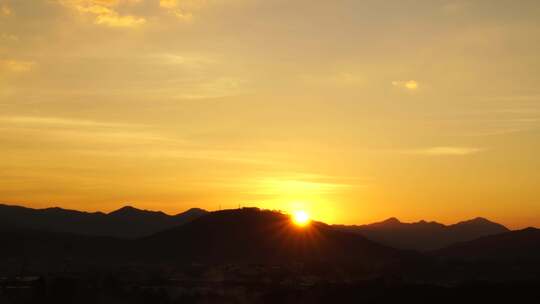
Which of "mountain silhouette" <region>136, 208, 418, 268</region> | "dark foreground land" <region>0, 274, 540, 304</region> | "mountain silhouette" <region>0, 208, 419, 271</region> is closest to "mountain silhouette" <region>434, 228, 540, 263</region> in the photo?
"mountain silhouette" <region>136, 208, 418, 268</region>

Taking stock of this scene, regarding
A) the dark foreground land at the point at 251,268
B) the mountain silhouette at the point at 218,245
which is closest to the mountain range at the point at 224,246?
the mountain silhouette at the point at 218,245

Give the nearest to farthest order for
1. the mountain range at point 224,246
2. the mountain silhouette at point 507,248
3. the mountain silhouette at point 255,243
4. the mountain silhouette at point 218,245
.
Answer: the mountain range at point 224,246, the mountain silhouette at point 218,245, the mountain silhouette at point 255,243, the mountain silhouette at point 507,248

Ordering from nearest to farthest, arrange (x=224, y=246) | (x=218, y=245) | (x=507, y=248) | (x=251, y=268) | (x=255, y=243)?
(x=251, y=268)
(x=224, y=246)
(x=218, y=245)
(x=255, y=243)
(x=507, y=248)

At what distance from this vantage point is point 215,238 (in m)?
162

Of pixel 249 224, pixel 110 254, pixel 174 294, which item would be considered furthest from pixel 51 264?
pixel 174 294

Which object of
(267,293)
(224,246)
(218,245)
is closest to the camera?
(267,293)

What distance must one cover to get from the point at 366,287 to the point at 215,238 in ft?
307

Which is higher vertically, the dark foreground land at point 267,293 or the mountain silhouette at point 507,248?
the mountain silhouette at point 507,248

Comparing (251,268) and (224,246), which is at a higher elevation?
(224,246)

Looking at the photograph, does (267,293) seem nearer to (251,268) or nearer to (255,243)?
(251,268)

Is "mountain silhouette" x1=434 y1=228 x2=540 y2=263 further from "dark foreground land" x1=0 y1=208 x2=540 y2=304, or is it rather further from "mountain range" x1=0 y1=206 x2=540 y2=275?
"mountain range" x1=0 y1=206 x2=540 y2=275

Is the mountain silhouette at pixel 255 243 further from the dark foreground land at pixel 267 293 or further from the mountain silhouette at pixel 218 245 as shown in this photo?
the dark foreground land at pixel 267 293

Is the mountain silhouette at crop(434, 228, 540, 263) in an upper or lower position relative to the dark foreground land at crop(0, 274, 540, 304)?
upper

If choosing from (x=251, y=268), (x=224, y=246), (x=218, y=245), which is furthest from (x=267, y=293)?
(x=218, y=245)
